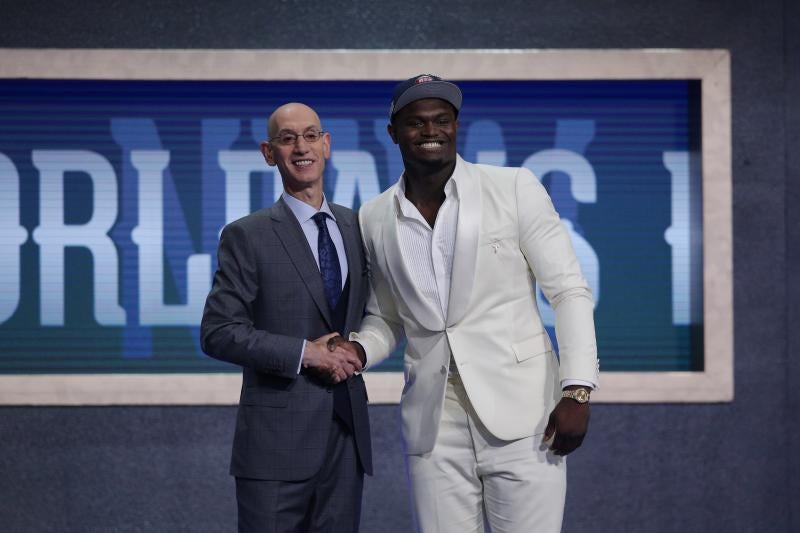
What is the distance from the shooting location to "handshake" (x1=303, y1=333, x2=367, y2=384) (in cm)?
279

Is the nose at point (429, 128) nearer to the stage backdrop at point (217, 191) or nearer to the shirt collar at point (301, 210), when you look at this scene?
the shirt collar at point (301, 210)

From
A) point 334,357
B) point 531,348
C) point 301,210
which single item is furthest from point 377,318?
point 531,348

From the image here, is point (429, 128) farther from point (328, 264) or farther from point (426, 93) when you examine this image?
point (328, 264)

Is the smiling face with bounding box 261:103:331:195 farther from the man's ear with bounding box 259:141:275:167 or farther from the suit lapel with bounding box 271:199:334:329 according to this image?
the suit lapel with bounding box 271:199:334:329

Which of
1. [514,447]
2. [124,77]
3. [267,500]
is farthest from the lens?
[124,77]

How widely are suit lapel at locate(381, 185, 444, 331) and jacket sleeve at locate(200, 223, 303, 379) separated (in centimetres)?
35

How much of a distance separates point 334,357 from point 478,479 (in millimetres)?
527

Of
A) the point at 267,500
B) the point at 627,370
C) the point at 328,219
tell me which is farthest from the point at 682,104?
the point at 267,500

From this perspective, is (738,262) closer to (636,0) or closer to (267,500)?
(636,0)

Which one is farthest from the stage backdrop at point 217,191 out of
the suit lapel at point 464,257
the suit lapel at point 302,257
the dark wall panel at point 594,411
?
the suit lapel at point 464,257

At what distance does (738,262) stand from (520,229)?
2670 mm

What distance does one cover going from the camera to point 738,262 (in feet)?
16.2

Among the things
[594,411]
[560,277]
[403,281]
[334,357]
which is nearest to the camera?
[560,277]

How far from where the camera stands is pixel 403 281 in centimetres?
268
